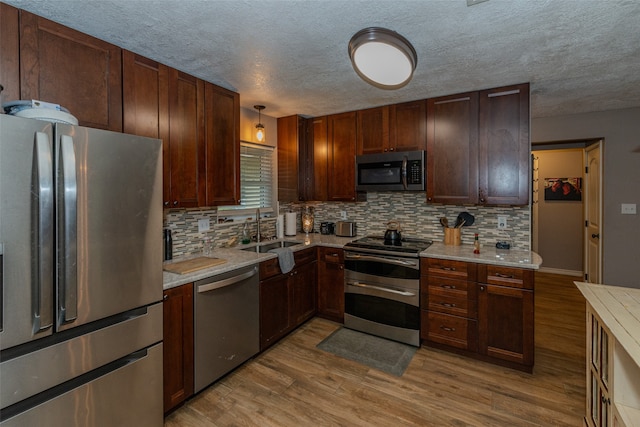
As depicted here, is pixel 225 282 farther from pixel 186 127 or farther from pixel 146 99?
pixel 146 99

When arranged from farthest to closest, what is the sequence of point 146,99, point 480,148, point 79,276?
point 480,148 → point 146,99 → point 79,276

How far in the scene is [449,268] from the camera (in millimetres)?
2641

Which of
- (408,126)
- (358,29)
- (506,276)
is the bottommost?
(506,276)

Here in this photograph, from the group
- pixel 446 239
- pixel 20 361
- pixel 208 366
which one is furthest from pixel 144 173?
pixel 446 239

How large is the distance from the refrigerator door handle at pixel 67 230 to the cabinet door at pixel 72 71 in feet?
1.72

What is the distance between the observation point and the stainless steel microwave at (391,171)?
306 centimetres

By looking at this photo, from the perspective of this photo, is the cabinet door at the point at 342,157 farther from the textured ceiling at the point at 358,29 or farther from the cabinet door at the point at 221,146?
the cabinet door at the point at 221,146

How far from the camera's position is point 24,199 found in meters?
1.21

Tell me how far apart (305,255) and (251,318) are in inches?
36.0

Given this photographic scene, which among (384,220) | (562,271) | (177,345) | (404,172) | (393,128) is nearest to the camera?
(177,345)

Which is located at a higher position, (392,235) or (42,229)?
(42,229)

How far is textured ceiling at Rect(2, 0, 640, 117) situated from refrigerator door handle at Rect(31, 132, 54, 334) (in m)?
0.86

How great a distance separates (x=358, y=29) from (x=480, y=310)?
7.71 feet

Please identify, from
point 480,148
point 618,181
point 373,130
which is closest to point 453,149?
point 480,148
